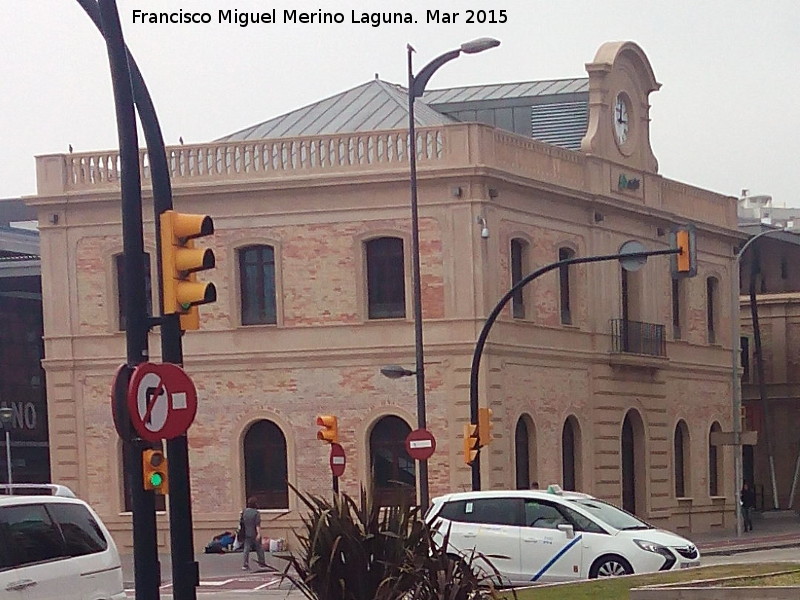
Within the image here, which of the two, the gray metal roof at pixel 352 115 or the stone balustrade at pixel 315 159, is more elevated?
the gray metal roof at pixel 352 115

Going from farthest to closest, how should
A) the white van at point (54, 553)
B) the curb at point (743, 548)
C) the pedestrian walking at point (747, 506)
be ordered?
the pedestrian walking at point (747, 506) → the curb at point (743, 548) → the white van at point (54, 553)

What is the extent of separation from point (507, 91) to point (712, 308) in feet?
29.3

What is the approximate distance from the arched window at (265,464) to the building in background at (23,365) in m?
12.1

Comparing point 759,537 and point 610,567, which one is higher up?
point 610,567

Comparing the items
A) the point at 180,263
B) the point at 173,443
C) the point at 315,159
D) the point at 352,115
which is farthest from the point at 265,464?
the point at 180,263

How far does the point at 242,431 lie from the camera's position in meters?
39.7

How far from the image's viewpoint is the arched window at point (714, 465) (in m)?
→ 50.3

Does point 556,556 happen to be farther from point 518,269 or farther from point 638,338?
point 638,338

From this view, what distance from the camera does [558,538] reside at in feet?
77.7

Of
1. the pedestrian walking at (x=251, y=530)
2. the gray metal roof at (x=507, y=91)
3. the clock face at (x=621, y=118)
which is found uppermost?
the gray metal roof at (x=507, y=91)

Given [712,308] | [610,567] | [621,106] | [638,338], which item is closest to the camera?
[610,567]

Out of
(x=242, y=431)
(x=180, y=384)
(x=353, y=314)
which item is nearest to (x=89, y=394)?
(x=242, y=431)

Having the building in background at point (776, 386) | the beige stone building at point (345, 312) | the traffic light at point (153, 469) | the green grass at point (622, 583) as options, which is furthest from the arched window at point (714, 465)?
the traffic light at point (153, 469)

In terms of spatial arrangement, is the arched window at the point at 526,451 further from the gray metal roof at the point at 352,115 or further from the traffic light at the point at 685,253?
the traffic light at the point at 685,253
